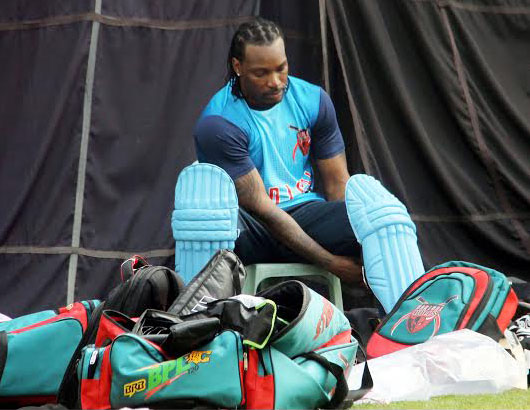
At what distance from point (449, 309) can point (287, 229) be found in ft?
2.46

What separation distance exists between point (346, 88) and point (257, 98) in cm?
57

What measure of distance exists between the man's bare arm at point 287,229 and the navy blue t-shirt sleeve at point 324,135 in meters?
0.34

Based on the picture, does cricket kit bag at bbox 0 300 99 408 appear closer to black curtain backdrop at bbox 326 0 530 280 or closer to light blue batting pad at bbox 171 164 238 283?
light blue batting pad at bbox 171 164 238 283

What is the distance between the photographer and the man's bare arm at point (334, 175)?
3.39 meters

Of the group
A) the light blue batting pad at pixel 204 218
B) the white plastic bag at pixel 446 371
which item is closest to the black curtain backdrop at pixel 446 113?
the light blue batting pad at pixel 204 218

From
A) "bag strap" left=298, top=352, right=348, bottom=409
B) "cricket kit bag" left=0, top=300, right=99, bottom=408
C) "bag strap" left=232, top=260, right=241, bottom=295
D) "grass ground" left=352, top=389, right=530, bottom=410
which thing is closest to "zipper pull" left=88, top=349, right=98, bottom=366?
"cricket kit bag" left=0, top=300, right=99, bottom=408

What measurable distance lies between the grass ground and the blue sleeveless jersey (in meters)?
1.24

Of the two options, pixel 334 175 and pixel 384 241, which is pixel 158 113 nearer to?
pixel 334 175

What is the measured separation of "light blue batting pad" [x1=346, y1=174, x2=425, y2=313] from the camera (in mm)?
2895

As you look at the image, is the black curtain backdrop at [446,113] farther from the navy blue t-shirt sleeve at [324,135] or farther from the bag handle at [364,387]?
the bag handle at [364,387]

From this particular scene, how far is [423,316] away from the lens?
257cm

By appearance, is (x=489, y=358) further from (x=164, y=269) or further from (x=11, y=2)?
(x=11, y=2)

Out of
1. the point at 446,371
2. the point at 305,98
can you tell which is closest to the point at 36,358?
the point at 446,371

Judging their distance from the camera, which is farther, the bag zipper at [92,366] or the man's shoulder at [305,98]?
the man's shoulder at [305,98]
